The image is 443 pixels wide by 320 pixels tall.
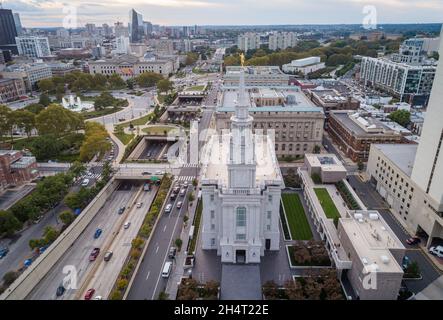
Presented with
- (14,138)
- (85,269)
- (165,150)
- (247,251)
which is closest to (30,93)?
(14,138)

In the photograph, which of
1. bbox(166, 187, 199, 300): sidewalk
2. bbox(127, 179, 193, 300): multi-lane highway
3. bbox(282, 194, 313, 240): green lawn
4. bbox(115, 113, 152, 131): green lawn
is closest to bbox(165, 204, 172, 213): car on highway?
bbox(127, 179, 193, 300): multi-lane highway

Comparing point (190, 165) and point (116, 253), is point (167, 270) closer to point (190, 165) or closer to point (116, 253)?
point (116, 253)

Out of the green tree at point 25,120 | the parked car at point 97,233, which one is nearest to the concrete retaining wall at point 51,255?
the parked car at point 97,233

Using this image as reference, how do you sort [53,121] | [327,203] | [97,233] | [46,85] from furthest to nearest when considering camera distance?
[46,85]
[53,121]
[327,203]
[97,233]

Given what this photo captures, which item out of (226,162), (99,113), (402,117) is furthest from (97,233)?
(402,117)
